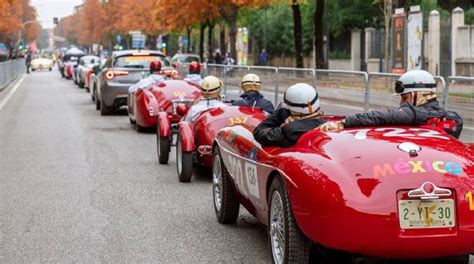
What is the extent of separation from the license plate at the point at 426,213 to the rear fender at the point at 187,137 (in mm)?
5297

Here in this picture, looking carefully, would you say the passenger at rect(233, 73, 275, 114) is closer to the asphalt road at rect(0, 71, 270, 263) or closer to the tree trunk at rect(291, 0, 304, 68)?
the asphalt road at rect(0, 71, 270, 263)

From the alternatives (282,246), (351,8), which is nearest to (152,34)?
(351,8)

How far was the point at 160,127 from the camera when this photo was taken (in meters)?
11.8

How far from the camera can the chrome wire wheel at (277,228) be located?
580 cm

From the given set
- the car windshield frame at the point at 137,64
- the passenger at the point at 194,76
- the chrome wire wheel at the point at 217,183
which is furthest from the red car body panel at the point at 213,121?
the car windshield frame at the point at 137,64

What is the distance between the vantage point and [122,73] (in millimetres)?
20891

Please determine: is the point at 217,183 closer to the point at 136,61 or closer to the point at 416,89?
the point at 416,89

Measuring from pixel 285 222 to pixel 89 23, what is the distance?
140375 millimetres

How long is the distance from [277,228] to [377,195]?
105cm

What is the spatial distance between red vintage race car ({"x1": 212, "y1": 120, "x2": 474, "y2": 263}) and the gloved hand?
10 cm

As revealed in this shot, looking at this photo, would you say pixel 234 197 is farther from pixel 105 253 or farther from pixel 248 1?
pixel 248 1

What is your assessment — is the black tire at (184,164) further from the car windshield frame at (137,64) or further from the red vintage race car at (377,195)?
the car windshield frame at (137,64)

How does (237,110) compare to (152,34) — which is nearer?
(237,110)

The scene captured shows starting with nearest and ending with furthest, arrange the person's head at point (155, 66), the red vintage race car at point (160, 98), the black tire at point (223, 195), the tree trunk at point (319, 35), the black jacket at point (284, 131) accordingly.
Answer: the black jacket at point (284, 131) < the black tire at point (223, 195) < the red vintage race car at point (160, 98) < the person's head at point (155, 66) < the tree trunk at point (319, 35)
